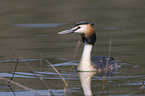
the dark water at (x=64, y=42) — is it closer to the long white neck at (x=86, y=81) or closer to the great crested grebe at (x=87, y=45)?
the long white neck at (x=86, y=81)

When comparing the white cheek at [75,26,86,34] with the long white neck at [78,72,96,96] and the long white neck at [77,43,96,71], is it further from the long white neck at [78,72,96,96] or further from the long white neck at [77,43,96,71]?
the long white neck at [78,72,96,96]

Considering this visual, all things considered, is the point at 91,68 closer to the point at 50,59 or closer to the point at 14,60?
the point at 50,59

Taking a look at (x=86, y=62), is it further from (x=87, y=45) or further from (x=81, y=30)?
(x=81, y=30)

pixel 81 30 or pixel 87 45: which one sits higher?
pixel 81 30

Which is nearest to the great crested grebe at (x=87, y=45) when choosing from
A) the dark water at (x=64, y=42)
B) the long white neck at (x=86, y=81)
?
the long white neck at (x=86, y=81)

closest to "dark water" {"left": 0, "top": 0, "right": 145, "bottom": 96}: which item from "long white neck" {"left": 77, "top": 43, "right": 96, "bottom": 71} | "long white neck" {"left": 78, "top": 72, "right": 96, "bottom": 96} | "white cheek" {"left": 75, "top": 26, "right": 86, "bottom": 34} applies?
"long white neck" {"left": 78, "top": 72, "right": 96, "bottom": 96}

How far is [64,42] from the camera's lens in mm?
15125

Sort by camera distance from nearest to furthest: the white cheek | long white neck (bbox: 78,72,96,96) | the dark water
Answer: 1. long white neck (bbox: 78,72,96,96)
2. the dark water
3. the white cheek

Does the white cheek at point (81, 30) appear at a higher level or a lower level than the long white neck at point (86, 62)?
higher

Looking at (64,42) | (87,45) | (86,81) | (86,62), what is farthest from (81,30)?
(64,42)

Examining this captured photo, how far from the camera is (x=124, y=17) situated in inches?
789

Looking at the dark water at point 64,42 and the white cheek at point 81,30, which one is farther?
the white cheek at point 81,30

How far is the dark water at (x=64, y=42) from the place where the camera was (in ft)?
31.6

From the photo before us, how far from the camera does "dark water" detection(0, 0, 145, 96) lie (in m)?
9.63
